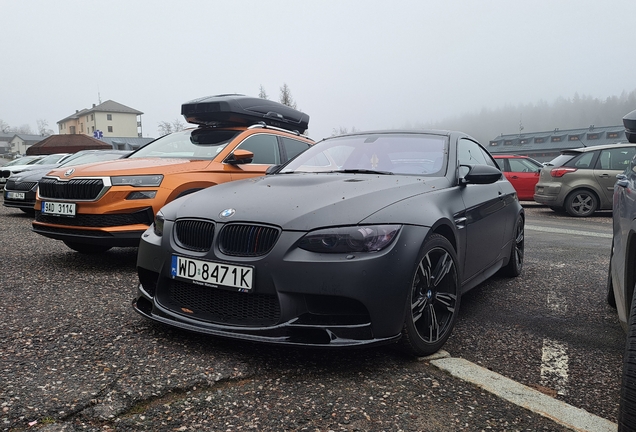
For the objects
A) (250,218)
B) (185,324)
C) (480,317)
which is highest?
(250,218)

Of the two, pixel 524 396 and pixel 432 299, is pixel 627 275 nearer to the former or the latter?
pixel 524 396

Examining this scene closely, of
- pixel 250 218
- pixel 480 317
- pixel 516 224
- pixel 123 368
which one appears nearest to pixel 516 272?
pixel 516 224

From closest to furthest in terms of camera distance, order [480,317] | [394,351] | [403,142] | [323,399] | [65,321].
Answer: [323,399], [394,351], [65,321], [480,317], [403,142]

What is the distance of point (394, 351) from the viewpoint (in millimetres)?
2850

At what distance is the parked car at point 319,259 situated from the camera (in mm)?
2480

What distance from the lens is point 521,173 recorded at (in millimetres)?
14492

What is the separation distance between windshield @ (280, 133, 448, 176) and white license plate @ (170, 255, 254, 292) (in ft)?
4.58

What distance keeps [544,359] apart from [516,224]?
216 centimetres

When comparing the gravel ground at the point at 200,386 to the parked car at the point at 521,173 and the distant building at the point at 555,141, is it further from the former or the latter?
the distant building at the point at 555,141

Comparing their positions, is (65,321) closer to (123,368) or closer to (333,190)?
(123,368)

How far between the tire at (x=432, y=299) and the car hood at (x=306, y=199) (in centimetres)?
36

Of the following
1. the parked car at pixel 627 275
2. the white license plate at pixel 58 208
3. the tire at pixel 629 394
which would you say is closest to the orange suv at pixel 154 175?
the white license plate at pixel 58 208

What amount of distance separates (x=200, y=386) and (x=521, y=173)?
13814 millimetres

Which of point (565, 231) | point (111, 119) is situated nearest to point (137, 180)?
point (565, 231)
